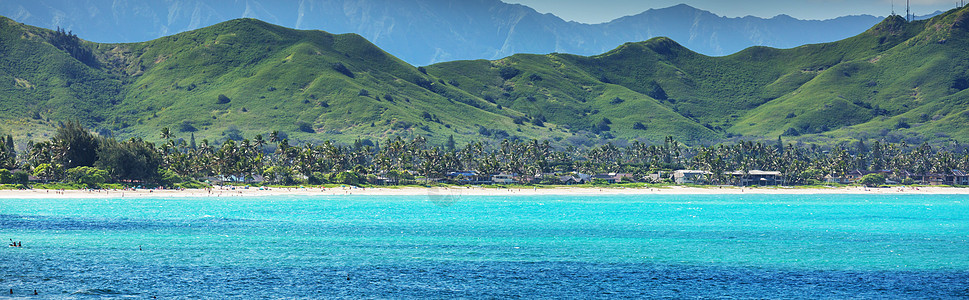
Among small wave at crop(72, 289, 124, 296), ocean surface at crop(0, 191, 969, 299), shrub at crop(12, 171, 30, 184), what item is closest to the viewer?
small wave at crop(72, 289, 124, 296)

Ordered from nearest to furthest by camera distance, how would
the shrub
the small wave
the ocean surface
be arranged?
the small wave, the ocean surface, the shrub

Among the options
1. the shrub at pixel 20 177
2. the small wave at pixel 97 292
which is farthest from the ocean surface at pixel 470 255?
the shrub at pixel 20 177

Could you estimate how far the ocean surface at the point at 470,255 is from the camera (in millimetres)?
52562

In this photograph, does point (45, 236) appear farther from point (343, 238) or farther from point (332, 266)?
point (332, 266)

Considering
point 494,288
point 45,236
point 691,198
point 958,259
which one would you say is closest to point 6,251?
point 45,236

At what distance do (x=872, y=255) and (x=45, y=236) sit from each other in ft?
254

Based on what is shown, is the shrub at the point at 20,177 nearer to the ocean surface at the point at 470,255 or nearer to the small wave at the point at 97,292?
the ocean surface at the point at 470,255

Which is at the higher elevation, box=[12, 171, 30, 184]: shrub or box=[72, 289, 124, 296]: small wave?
box=[12, 171, 30, 184]: shrub

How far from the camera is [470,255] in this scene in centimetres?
6956

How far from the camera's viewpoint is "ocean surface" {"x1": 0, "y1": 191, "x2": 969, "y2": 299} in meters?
52.6

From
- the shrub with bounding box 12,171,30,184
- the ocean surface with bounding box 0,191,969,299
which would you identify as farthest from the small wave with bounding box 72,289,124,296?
the shrub with bounding box 12,171,30,184

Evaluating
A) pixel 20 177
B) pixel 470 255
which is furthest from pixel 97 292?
pixel 20 177

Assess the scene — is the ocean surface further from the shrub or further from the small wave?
the shrub

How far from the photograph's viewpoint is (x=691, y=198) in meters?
194
